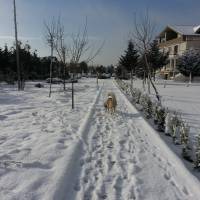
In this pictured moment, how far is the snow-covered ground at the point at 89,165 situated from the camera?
4504 mm

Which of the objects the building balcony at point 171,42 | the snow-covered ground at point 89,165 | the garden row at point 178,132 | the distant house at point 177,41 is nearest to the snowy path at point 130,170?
the snow-covered ground at point 89,165

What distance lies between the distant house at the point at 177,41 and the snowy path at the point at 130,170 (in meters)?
51.9

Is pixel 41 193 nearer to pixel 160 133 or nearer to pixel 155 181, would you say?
pixel 155 181

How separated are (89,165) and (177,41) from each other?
59.1 metres

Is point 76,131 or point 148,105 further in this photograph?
point 148,105

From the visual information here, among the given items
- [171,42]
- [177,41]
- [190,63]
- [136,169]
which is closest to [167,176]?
[136,169]

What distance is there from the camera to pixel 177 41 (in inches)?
2403

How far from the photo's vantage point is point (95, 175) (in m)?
5.20

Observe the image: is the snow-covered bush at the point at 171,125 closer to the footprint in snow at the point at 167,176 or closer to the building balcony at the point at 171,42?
the footprint in snow at the point at 167,176

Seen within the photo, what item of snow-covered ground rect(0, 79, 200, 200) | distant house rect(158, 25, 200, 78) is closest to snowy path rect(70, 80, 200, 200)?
snow-covered ground rect(0, 79, 200, 200)

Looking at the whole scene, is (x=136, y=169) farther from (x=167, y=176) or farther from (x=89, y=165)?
(x=89, y=165)

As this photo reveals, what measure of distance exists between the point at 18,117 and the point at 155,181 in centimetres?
710

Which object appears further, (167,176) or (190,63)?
(190,63)

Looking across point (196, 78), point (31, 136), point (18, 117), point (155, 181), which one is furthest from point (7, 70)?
point (155, 181)
